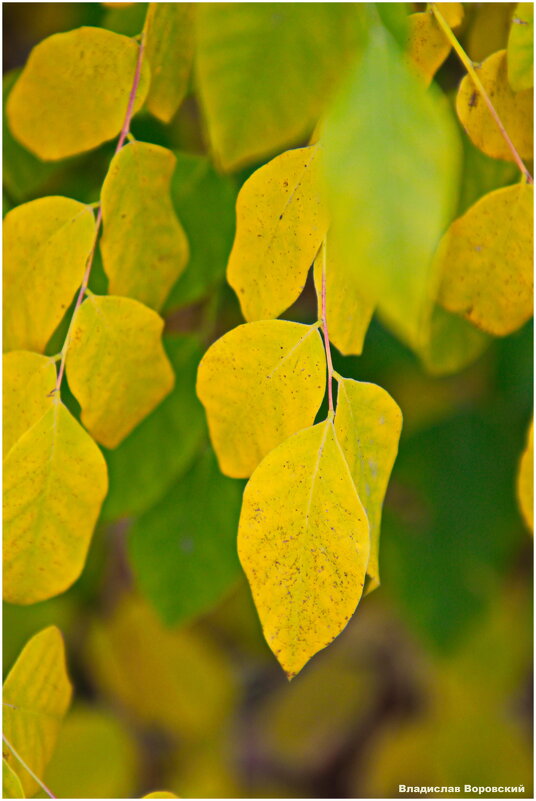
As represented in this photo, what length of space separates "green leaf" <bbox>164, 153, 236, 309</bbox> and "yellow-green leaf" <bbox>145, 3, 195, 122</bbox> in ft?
0.34

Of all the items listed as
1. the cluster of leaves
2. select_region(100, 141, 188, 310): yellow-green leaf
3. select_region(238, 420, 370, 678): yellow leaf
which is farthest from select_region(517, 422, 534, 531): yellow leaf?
select_region(100, 141, 188, 310): yellow-green leaf

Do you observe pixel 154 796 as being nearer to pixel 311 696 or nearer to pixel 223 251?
pixel 223 251

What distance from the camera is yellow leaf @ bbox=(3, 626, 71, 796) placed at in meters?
0.40

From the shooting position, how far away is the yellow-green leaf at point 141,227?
38cm

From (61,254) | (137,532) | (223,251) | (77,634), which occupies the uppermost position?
(61,254)

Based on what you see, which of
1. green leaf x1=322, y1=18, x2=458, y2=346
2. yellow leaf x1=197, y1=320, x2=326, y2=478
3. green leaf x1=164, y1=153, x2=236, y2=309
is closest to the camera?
green leaf x1=322, y1=18, x2=458, y2=346

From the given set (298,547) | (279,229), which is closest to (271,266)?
(279,229)

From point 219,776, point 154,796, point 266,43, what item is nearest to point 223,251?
point 266,43

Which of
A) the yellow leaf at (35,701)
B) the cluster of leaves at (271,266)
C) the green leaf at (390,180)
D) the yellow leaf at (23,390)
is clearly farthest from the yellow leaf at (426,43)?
the yellow leaf at (35,701)

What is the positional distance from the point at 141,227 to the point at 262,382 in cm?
13

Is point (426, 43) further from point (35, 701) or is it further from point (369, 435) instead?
point (35, 701)

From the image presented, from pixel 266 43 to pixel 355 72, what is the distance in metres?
0.06

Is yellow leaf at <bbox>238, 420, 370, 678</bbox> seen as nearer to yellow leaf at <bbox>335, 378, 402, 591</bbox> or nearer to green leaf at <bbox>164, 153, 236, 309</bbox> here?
yellow leaf at <bbox>335, 378, 402, 591</bbox>

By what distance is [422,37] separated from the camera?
0.36 m
